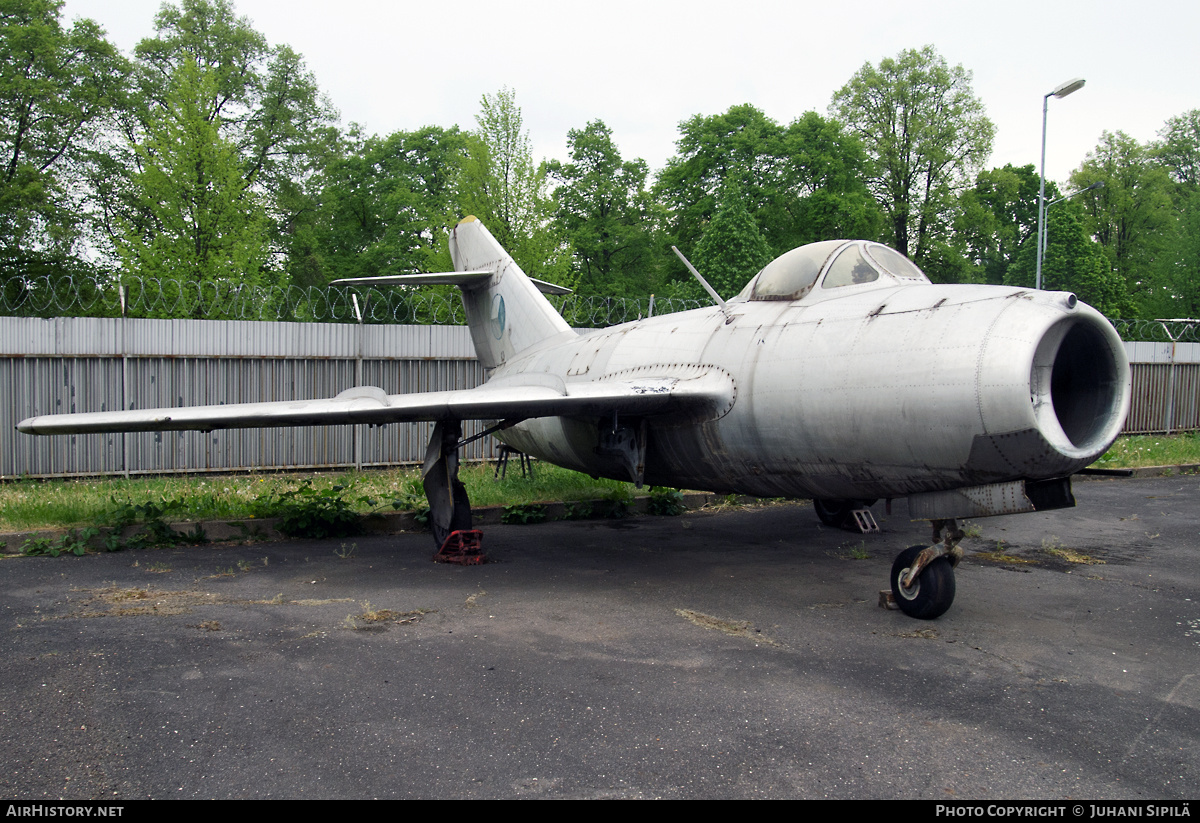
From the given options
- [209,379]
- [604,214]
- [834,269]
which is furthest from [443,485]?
[604,214]

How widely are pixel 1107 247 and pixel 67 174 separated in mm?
54513

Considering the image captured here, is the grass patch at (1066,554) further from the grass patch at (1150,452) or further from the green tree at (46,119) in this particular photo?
the green tree at (46,119)

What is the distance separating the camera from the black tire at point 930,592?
5.33m

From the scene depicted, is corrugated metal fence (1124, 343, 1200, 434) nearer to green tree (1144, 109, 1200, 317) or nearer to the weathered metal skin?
the weathered metal skin

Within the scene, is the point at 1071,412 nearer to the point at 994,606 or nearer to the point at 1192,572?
the point at 994,606

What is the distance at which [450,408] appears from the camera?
684 cm

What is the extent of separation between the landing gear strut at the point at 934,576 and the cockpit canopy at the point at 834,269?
206 centimetres

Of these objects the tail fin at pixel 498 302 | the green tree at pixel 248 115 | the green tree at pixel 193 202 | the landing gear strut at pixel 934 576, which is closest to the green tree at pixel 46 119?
the green tree at pixel 248 115

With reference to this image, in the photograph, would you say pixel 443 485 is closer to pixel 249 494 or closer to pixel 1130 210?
pixel 249 494

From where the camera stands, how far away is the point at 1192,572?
281 inches

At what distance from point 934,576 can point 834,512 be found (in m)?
3.97

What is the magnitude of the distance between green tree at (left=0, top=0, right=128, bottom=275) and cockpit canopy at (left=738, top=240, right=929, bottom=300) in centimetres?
2732

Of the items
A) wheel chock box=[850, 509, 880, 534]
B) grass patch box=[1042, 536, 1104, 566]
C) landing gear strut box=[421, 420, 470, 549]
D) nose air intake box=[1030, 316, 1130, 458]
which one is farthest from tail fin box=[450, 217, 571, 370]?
grass patch box=[1042, 536, 1104, 566]
